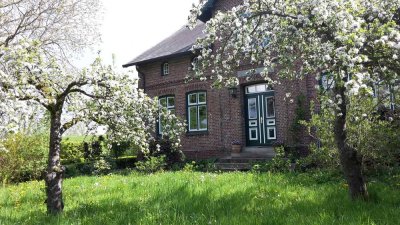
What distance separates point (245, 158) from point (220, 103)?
2.96 meters

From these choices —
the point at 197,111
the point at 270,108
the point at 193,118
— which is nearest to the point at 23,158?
the point at 193,118

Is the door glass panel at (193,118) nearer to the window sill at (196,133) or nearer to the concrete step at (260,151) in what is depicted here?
the window sill at (196,133)

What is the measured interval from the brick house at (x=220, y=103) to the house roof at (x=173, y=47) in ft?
0.20

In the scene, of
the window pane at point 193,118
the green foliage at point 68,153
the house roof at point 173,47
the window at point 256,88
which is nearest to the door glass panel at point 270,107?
the window at point 256,88

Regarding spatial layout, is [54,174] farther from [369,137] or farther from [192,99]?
[192,99]

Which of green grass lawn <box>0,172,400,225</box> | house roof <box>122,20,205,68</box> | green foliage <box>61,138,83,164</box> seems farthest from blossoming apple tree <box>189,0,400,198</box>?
green foliage <box>61,138,83,164</box>

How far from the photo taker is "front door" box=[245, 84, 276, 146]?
15.4 meters

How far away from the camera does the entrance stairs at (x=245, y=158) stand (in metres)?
13.7

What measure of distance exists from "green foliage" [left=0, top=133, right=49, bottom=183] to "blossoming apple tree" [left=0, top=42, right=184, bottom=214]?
7.49 m

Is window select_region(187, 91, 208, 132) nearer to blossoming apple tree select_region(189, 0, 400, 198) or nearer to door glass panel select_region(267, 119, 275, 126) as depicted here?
door glass panel select_region(267, 119, 275, 126)

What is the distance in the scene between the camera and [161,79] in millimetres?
18344

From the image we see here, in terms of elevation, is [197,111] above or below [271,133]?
above

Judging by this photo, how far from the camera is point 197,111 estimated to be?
56.5ft

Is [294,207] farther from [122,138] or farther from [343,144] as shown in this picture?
[122,138]
